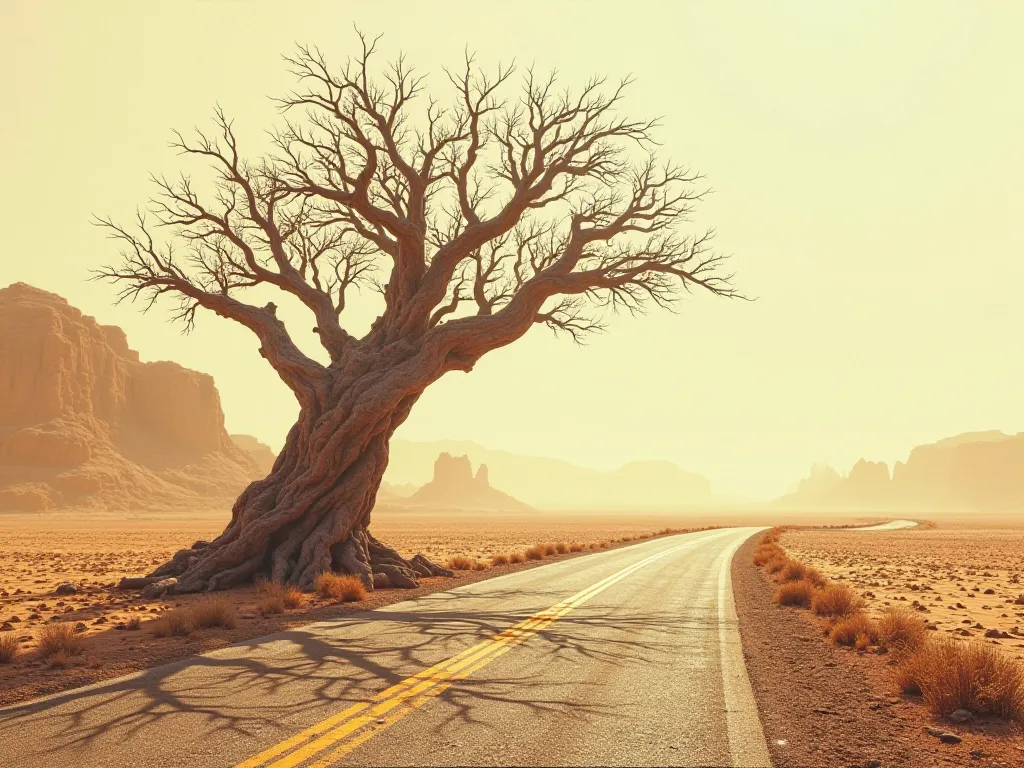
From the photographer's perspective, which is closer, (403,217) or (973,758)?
(973,758)

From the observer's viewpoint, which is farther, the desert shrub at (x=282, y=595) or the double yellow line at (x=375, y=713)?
the desert shrub at (x=282, y=595)

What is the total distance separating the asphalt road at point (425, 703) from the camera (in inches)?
205

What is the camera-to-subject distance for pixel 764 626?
12016 mm

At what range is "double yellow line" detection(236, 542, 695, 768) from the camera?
5.01m

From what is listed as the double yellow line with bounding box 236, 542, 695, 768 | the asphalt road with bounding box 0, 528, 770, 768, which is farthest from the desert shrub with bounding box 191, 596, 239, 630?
the double yellow line with bounding box 236, 542, 695, 768

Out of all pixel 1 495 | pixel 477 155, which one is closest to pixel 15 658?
pixel 477 155

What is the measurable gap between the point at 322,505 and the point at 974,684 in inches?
570

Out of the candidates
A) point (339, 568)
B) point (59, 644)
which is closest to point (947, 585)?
point (339, 568)

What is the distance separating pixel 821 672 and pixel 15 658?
402 inches

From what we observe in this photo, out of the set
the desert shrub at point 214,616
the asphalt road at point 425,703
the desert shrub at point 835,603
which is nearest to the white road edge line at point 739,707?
the asphalt road at point 425,703

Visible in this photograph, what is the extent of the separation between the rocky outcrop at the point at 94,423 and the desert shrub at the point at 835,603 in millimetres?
128513

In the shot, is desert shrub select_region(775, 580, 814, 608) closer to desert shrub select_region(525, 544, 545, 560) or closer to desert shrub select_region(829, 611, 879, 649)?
desert shrub select_region(829, 611, 879, 649)

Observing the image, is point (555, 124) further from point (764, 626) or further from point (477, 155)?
point (764, 626)

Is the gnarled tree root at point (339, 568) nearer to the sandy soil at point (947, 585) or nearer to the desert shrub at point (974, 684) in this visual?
the sandy soil at point (947, 585)
